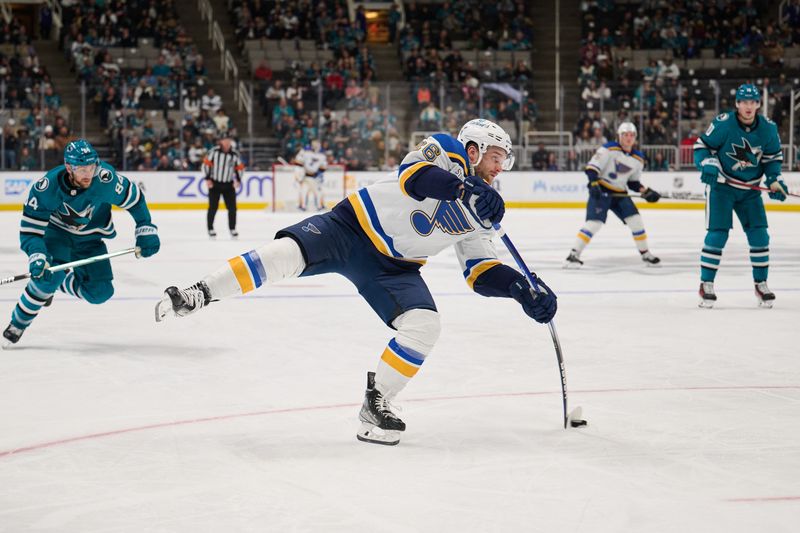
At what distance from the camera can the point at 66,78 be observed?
70.4 feet

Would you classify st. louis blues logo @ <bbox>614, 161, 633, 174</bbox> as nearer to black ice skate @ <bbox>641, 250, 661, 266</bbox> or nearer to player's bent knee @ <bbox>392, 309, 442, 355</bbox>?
black ice skate @ <bbox>641, 250, 661, 266</bbox>

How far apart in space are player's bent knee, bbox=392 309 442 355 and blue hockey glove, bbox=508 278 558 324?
0.30 metres

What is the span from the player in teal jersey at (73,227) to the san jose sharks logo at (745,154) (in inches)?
140

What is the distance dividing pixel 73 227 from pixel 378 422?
103 inches

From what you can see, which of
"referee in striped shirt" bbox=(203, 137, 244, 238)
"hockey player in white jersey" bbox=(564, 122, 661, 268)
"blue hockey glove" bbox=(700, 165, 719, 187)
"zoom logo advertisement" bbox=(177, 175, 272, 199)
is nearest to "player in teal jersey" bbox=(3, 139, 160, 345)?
"blue hockey glove" bbox=(700, 165, 719, 187)

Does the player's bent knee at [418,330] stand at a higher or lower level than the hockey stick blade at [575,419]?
higher

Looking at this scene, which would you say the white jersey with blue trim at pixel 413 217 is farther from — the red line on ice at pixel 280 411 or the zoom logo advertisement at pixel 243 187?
the zoom logo advertisement at pixel 243 187

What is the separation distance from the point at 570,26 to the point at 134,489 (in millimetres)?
22188

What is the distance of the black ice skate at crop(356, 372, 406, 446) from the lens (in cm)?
332

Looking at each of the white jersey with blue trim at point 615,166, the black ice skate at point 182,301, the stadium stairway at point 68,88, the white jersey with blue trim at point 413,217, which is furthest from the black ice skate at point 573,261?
the stadium stairway at point 68,88

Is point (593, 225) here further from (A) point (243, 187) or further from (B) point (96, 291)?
(A) point (243, 187)

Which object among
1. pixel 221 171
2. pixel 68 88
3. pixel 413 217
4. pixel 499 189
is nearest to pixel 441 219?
pixel 413 217

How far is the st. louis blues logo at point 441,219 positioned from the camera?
3.49 metres

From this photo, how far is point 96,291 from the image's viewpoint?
547cm
